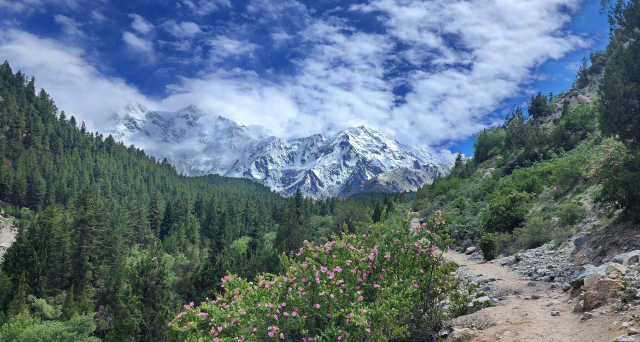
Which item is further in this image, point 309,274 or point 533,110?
point 533,110

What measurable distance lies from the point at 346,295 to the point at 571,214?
16.0 metres

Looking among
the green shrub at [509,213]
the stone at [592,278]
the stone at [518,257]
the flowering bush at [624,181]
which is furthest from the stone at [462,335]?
the green shrub at [509,213]

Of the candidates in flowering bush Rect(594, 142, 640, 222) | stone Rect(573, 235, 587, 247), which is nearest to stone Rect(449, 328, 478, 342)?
flowering bush Rect(594, 142, 640, 222)

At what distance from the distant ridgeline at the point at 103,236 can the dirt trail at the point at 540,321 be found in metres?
4.22

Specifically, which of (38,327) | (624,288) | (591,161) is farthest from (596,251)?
(38,327)

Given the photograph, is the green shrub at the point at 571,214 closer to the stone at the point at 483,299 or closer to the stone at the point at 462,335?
the stone at the point at 483,299

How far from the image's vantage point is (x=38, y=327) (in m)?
29.7

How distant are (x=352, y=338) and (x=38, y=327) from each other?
34.4m

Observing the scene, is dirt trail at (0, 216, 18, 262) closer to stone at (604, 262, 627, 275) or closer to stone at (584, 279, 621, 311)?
stone at (584, 279, 621, 311)

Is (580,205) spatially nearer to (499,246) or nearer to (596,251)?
(499,246)

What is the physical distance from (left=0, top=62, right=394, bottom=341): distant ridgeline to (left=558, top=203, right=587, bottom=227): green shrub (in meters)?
11.1

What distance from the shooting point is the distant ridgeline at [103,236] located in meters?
36.9

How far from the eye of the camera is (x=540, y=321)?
849 centimetres

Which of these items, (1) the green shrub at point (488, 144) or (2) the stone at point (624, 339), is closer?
(2) the stone at point (624, 339)
